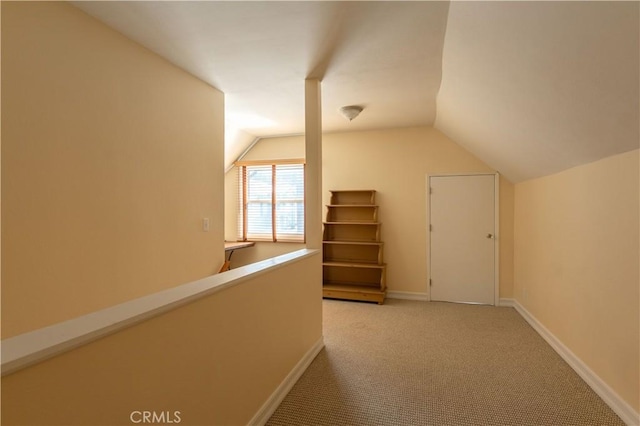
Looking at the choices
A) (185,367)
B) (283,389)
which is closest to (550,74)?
(185,367)

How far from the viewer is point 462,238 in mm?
4312

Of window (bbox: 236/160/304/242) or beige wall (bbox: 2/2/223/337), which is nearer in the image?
beige wall (bbox: 2/2/223/337)

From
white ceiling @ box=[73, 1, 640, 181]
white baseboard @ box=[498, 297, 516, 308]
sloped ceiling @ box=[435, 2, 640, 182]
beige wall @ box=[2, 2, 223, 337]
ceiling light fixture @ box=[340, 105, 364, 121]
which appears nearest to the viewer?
sloped ceiling @ box=[435, 2, 640, 182]

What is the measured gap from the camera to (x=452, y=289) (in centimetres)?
436

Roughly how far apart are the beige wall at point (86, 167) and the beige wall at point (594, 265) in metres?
3.11

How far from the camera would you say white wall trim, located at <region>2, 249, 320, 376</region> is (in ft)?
2.55

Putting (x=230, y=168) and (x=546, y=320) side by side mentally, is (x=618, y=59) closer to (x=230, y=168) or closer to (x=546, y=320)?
(x=546, y=320)

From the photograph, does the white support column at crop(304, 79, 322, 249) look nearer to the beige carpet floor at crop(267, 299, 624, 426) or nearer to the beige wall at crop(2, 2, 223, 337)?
the beige wall at crop(2, 2, 223, 337)

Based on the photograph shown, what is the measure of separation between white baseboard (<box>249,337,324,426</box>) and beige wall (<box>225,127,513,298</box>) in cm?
215

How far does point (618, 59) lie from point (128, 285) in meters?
2.99

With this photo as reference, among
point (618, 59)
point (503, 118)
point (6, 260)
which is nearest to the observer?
point (618, 59)

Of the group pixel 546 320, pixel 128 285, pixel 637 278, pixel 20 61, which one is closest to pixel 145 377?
pixel 128 285

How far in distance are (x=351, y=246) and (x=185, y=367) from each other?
3.59 m

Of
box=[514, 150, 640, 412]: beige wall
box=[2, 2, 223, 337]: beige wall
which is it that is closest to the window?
box=[2, 2, 223, 337]: beige wall
